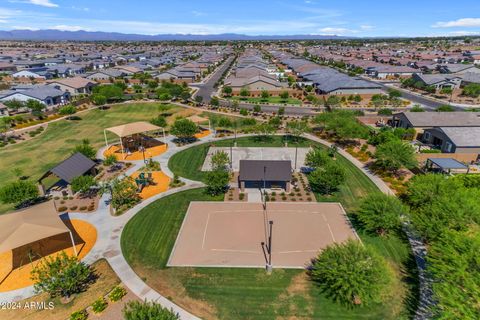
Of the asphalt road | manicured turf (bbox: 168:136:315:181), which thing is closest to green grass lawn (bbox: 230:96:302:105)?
the asphalt road

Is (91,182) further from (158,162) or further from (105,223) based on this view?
(158,162)

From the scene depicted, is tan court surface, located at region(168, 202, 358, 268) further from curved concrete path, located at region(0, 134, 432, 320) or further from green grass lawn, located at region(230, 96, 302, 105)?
green grass lawn, located at region(230, 96, 302, 105)

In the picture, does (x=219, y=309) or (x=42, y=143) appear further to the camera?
(x=42, y=143)

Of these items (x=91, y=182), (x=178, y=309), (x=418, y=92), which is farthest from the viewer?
(x=418, y=92)

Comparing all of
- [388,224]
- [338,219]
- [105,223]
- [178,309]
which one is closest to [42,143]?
[105,223]

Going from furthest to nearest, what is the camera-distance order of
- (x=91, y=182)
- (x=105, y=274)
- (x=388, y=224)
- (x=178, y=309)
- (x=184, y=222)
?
1. (x=91, y=182)
2. (x=184, y=222)
3. (x=388, y=224)
4. (x=105, y=274)
5. (x=178, y=309)

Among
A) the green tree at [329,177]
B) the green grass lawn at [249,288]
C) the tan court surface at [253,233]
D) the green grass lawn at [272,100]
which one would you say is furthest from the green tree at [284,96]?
the green grass lawn at [249,288]

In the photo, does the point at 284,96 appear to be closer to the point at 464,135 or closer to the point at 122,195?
the point at 464,135

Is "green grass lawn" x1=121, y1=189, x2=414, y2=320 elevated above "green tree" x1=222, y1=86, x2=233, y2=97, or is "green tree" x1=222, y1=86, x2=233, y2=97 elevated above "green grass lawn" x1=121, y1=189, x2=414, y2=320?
"green tree" x1=222, y1=86, x2=233, y2=97
